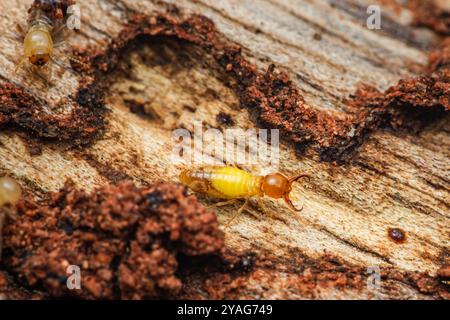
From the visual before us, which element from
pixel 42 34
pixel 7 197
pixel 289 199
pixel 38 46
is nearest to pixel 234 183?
pixel 289 199

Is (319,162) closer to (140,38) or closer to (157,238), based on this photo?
(157,238)

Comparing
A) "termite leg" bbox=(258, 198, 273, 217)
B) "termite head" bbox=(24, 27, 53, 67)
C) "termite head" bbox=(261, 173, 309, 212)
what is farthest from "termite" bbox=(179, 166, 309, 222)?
"termite head" bbox=(24, 27, 53, 67)

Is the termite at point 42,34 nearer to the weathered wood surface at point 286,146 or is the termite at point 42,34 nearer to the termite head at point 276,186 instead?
the weathered wood surface at point 286,146

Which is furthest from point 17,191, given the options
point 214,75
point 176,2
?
point 176,2

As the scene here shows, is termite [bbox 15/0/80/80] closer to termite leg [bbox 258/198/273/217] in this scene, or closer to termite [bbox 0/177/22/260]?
termite [bbox 0/177/22/260]

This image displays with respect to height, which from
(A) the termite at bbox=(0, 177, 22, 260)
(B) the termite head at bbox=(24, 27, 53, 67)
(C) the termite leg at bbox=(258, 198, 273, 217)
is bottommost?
(A) the termite at bbox=(0, 177, 22, 260)

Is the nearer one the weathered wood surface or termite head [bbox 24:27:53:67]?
the weathered wood surface

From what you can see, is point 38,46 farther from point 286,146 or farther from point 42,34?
point 286,146
